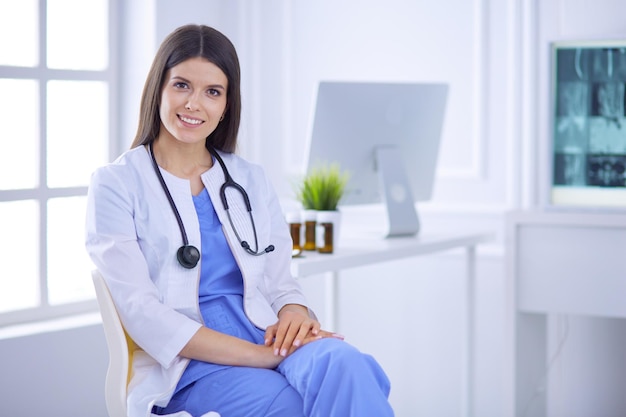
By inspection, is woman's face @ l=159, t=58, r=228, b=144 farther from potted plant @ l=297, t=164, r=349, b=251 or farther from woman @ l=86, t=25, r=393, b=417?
potted plant @ l=297, t=164, r=349, b=251

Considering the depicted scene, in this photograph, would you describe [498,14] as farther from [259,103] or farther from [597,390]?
[597,390]

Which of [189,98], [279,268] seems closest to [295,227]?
[279,268]

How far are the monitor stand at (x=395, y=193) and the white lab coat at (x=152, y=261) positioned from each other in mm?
928

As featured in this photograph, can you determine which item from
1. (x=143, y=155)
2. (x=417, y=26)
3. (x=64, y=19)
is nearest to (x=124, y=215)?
(x=143, y=155)

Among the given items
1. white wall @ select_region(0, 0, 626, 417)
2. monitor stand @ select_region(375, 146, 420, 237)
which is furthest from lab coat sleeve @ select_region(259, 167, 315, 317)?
white wall @ select_region(0, 0, 626, 417)

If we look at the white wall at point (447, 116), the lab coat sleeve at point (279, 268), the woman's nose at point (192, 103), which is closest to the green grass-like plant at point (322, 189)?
the lab coat sleeve at point (279, 268)

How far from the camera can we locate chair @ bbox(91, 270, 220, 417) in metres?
1.75

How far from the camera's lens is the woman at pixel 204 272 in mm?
1704

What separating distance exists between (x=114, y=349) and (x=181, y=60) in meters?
0.60

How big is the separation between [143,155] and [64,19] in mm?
1259

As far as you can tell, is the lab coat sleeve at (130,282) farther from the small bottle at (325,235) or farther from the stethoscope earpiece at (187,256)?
the small bottle at (325,235)

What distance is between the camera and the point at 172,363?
177cm

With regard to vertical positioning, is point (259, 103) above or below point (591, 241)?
above

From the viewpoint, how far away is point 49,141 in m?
2.91
